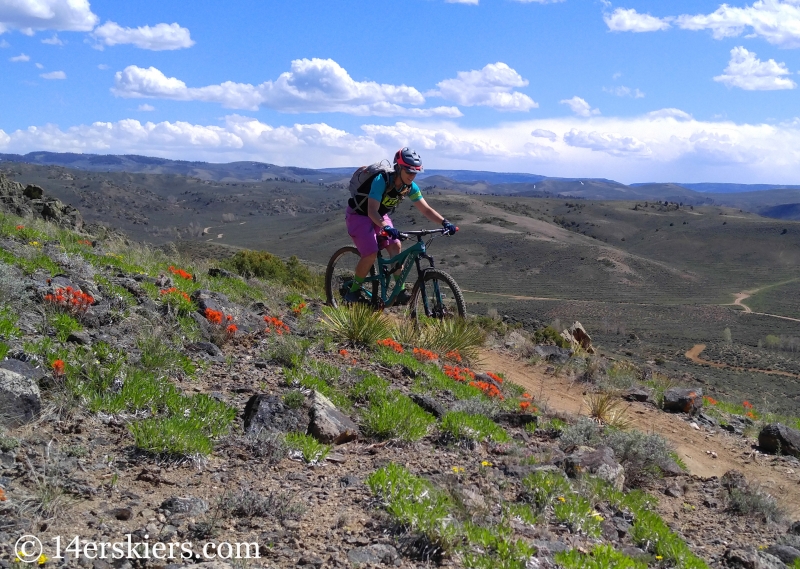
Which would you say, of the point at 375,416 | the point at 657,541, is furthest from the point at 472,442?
the point at 657,541

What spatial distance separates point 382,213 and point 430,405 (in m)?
2.96

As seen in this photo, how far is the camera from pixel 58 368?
4242 mm

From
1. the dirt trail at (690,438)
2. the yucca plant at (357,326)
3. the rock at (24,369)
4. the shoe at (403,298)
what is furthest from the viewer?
the shoe at (403,298)

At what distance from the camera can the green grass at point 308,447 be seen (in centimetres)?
424

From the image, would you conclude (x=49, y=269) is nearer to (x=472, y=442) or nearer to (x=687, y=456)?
(x=472, y=442)

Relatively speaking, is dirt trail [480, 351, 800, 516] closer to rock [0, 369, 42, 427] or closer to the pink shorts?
the pink shorts

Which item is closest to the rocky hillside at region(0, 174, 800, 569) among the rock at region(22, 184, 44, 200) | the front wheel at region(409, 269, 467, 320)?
the front wheel at region(409, 269, 467, 320)

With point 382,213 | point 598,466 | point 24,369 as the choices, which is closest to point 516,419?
point 598,466

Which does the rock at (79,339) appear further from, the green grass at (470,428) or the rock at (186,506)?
the green grass at (470,428)

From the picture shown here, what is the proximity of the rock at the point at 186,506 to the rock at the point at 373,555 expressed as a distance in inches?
30.9

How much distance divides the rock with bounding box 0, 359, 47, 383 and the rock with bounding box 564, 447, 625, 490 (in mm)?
3498

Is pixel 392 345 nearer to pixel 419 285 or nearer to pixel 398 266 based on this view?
pixel 419 285

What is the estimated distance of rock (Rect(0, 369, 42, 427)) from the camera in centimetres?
373

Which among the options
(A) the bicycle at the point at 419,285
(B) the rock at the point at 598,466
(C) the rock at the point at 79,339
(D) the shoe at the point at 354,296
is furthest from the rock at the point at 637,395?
(C) the rock at the point at 79,339
